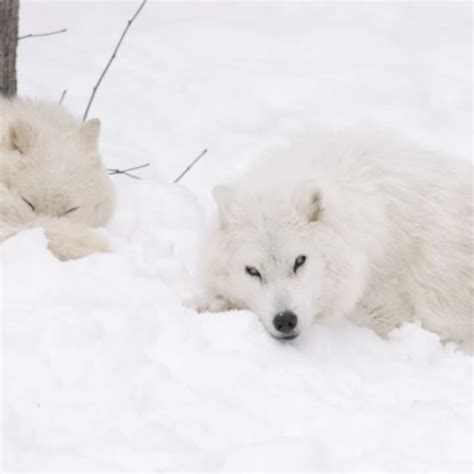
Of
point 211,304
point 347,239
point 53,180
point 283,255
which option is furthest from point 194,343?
point 53,180

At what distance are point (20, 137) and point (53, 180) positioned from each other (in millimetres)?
403

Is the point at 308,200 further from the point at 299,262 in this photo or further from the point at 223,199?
the point at 223,199

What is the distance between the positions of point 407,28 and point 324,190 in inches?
244

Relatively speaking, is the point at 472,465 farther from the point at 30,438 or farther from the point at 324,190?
the point at 324,190

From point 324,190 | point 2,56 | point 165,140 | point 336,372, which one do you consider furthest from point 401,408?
point 165,140

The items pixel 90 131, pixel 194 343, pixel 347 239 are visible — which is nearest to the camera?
pixel 194 343

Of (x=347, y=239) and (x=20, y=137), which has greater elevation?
(x=20, y=137)

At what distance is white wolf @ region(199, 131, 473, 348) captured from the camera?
5465 mm

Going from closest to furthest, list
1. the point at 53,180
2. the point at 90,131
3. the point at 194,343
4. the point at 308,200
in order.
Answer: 1. the point at 194,343
2. the point at 308,200
3. the point at 53,180
4. the point at 90,131

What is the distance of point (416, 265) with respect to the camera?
6125 mm

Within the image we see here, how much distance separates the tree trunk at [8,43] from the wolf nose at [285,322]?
3.50 m

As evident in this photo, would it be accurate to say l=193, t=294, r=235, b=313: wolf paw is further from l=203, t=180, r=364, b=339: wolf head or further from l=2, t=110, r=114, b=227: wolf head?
l=2, t=110, r=114, b=227: wolf head

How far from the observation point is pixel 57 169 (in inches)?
241

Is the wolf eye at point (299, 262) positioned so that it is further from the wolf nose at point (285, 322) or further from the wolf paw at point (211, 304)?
the wolf paw at point (211, 304)
